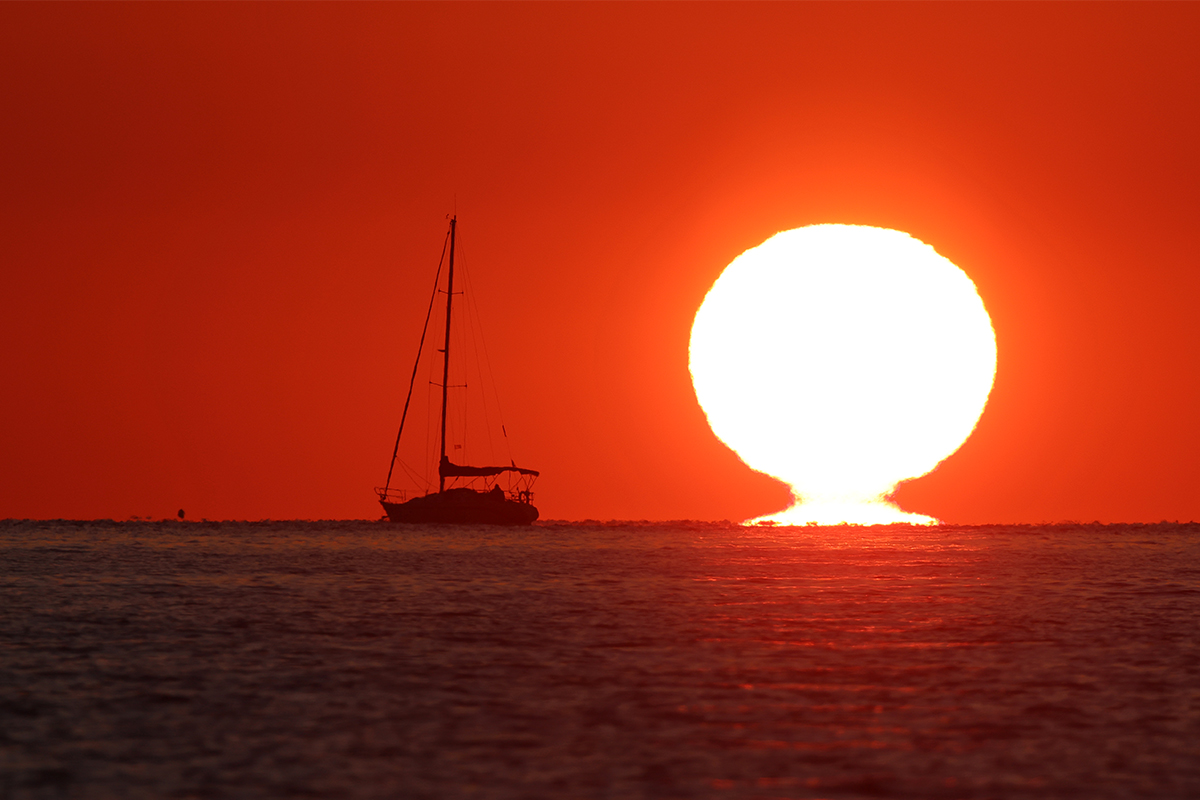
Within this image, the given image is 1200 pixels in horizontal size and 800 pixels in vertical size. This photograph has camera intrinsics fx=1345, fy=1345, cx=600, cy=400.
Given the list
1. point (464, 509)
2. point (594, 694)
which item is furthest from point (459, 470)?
point (594, 694)

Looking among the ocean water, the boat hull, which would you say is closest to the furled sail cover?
the boat hull

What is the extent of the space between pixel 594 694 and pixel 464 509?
105824 millimetres

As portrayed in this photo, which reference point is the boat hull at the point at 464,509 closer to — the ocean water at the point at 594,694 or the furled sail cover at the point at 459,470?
the furled sail cover at the point at 459,470

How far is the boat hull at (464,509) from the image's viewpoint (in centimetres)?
12456

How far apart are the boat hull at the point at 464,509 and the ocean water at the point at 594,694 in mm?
80540

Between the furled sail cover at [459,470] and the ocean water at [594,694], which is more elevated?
the furled sail cover at [459,470]

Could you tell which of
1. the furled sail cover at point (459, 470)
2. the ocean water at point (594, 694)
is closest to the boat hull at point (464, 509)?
the furled sail cover at point (459, 470)

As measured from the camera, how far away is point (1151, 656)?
25.3m

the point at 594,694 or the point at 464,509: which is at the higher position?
the point at 464,509

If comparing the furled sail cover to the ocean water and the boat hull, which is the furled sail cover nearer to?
the boat hull

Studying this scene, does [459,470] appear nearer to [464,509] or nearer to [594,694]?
[464,509]

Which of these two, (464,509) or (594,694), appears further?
(464,509)

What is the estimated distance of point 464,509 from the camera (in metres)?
125

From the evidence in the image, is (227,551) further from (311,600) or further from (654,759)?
(654,759)
